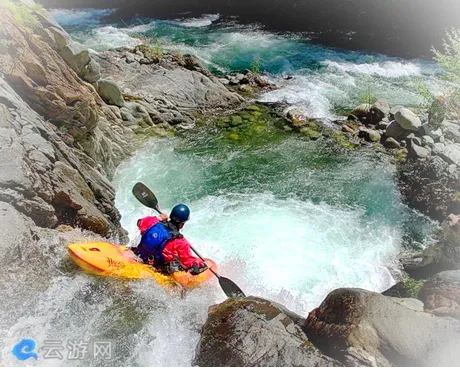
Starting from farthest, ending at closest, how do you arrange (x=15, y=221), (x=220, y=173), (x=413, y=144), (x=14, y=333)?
(x=413, y=144) → (x=220, y=173) → (x=15, y=221) → (x=14, y=333)

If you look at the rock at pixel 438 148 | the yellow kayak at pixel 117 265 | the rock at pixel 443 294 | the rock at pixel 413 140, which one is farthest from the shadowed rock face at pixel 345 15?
the yellow kayak at pixel 117 265

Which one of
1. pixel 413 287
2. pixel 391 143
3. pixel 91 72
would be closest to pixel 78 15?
pixel 91 72

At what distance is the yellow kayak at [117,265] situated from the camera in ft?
16.3

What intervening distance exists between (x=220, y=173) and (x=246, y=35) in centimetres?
1198

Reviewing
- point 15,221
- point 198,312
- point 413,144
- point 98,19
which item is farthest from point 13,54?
point 98,19

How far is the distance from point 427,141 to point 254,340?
9415 mm

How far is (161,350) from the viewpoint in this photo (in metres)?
4.26

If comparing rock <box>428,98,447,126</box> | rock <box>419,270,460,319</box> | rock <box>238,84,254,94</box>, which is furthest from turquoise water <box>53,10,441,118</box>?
rock <box>419,270,460,319</box>

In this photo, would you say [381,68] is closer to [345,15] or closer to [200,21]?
[345,15]

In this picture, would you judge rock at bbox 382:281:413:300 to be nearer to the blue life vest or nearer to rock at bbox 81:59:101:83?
the blue life vest

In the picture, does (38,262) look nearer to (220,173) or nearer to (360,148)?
(220,173)

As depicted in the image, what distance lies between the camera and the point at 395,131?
11.7 m

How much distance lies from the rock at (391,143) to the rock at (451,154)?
110cm

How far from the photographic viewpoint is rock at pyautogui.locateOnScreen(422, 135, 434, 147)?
1105 cm
